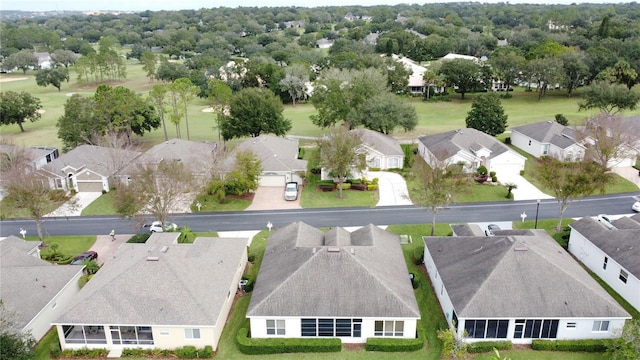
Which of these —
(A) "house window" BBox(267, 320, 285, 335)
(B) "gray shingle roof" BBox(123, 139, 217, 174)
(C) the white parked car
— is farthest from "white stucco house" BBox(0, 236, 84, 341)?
(B) "gray shingle roof" BBox(123, 139, 217, 174)

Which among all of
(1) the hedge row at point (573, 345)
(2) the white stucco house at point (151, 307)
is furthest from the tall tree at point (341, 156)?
(1) the hedge row at point (573, 345)

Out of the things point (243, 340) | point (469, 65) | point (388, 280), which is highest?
point (469, 65)

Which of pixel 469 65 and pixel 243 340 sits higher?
pixel 469 65

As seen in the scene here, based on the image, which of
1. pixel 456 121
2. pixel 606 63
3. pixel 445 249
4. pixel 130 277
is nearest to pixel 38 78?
pixel 456 121

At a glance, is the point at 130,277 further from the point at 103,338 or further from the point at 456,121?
the point at 456,121

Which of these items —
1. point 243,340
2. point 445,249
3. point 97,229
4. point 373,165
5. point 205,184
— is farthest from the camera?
point 373,165

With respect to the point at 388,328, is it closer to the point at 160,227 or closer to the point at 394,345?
the point at 394,345

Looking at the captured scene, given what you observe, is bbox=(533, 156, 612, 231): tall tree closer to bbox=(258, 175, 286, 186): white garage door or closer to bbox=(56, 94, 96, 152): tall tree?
Answer: bbox=(258, 175, 286, 186): white garage door
